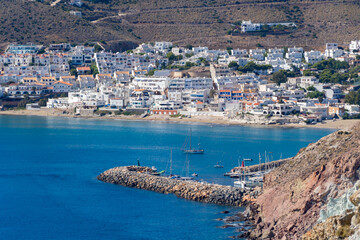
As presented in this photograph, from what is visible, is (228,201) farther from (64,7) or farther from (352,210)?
(64,7)

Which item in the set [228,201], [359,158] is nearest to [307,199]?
[359,158]

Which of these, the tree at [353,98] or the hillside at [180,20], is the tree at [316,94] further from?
the hillside at [180,20]

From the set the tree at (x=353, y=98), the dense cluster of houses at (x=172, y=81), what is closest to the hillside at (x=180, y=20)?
the dense cluster of houses at (x=172, y=81)

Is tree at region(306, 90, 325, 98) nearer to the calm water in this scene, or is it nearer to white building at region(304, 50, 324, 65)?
the calm water

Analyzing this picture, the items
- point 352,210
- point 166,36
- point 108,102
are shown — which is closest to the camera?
point 352,210

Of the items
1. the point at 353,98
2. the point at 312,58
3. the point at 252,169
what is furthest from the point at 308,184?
the point at 312,58

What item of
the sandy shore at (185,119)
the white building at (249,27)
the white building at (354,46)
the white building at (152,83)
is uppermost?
the white building at (249,27)
